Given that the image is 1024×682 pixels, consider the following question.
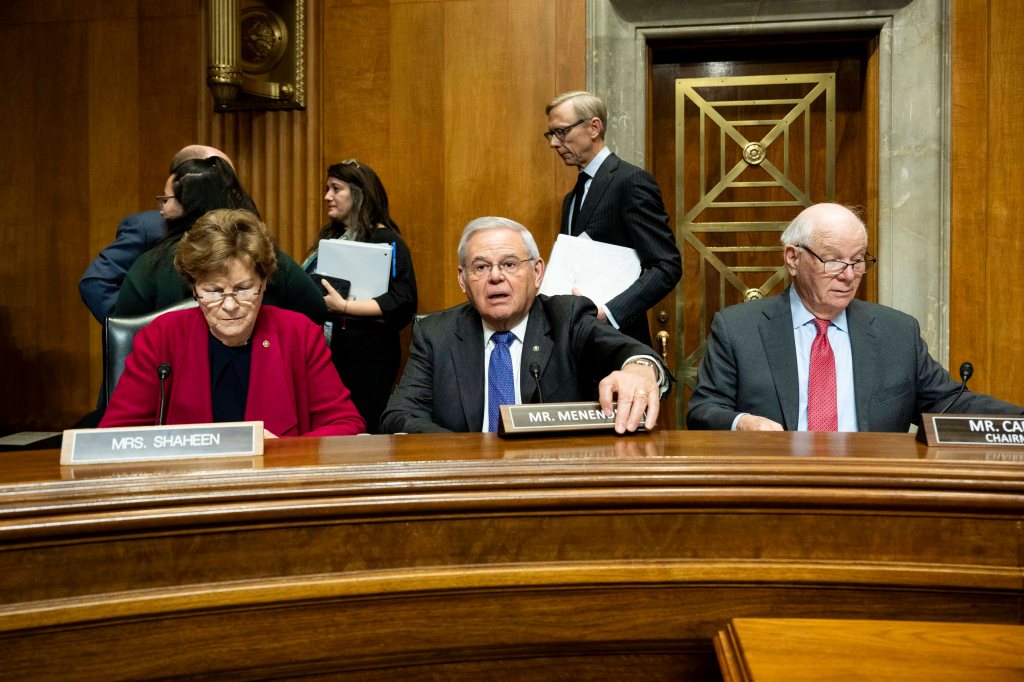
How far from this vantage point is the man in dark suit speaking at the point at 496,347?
229cm

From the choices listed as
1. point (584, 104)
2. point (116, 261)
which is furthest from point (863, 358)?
point (116, 261)

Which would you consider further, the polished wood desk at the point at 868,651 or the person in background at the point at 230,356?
the person in background at the point at 230,356

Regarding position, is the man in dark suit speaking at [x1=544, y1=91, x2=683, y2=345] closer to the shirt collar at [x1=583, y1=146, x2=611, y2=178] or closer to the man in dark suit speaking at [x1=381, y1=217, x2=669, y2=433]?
the shirt collar at [x1=583, y1=146, x2=611, y2=178]

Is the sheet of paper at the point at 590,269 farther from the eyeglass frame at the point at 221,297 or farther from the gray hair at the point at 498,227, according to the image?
the eyeglass frame at the point at 221,297

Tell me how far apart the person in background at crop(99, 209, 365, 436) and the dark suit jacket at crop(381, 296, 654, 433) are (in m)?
0.17

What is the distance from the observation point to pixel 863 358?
233 centimetres

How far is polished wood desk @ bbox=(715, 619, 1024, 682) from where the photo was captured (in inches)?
37.1

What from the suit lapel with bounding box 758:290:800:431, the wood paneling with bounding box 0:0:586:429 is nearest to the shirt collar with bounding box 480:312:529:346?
the suit lapel with bounding box 758:290:800:431

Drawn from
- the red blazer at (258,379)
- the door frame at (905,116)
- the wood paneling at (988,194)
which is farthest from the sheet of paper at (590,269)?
the wood paneling at (988,194)

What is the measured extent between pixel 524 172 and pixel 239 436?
3.12 m

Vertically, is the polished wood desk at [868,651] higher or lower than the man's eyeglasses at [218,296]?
lower

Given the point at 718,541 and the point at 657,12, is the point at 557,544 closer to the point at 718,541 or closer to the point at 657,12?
the point at 718,541

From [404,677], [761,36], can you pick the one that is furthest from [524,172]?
[404,677]

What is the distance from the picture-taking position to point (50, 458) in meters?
1.43
